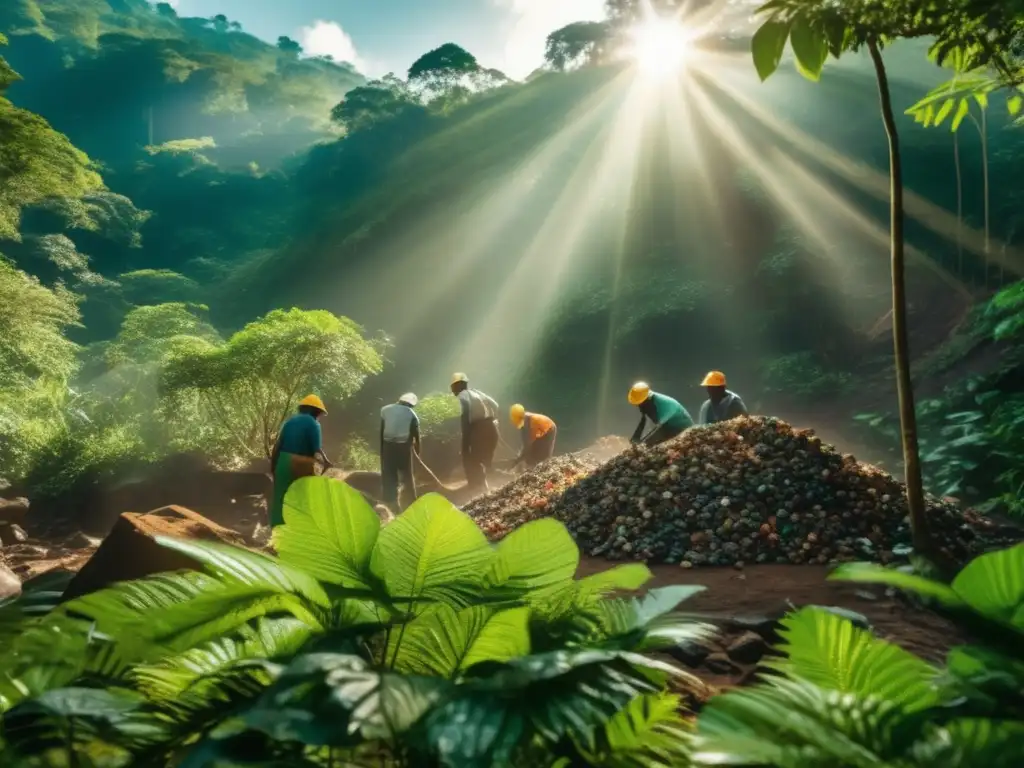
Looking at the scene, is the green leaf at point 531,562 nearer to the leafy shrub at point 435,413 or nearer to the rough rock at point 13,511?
the rough rock at point 13,511

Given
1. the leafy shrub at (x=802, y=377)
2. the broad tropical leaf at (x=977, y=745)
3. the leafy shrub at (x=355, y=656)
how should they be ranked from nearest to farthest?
the broad tropical leaf at (x=977, y=745) < the leafy shrub at (x=355, y=656) < the leafy shrub at (x=802, y=377)

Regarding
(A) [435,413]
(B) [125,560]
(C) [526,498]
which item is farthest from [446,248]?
(B) [125,560]

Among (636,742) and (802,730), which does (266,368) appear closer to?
(636,742)

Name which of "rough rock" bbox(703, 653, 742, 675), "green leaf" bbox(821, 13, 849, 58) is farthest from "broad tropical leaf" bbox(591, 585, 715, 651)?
"green leaf" bbox(821, 13, 849, 58)

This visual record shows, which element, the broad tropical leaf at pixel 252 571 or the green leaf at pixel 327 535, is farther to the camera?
the green leaf at pixel 327 535

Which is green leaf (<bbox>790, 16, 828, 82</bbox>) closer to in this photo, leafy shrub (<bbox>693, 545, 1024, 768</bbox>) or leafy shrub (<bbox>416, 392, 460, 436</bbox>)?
leafy shrub (<bbox>693, 545, 1024, 768</bbox>)

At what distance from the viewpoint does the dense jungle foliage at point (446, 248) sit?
12.6 meters

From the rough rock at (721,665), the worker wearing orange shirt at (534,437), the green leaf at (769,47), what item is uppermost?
the green leaf at (769,47)

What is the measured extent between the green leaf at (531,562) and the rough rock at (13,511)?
1428 cm

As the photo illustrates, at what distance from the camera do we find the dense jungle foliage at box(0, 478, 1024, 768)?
77 cm

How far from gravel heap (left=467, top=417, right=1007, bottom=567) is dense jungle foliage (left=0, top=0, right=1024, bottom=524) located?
108 inches

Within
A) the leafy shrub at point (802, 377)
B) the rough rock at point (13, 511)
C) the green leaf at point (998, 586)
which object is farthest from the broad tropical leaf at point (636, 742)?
the leafy shrub at point (802, 377)

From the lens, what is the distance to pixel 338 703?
2.50ft

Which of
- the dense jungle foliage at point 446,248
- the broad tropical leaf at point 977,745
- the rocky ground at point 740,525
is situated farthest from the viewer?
the dense jungle foliage at point 446,248
